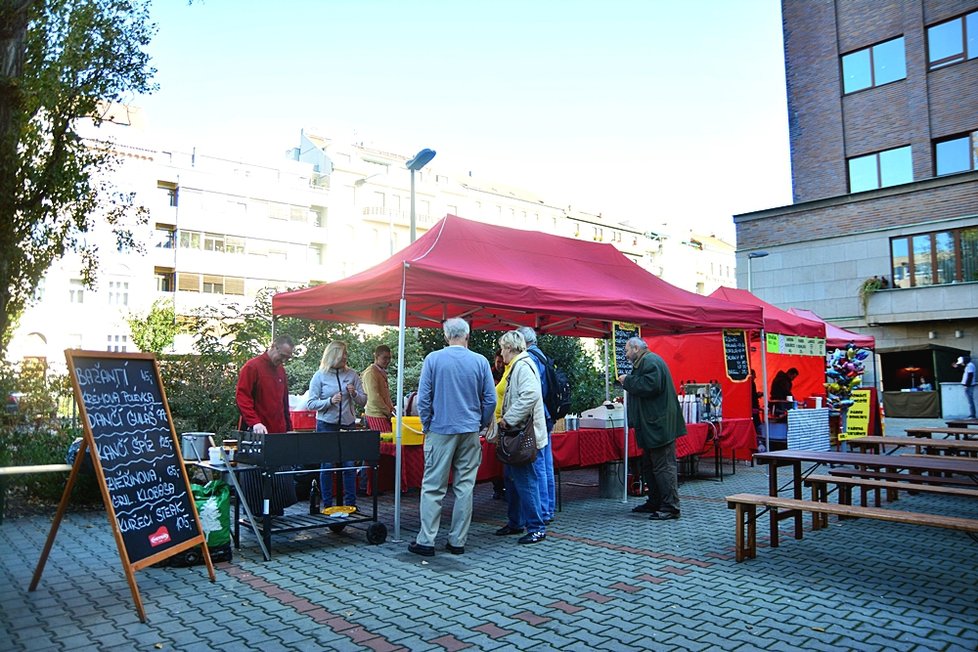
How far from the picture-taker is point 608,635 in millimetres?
3904

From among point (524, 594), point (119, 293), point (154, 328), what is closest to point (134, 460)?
point (524, 594)

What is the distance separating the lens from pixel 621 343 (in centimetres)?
835

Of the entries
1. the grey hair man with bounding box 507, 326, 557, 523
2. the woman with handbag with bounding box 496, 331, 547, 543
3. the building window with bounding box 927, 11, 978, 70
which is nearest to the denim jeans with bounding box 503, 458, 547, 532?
the woman with handbag with bounding box 496, 331, 547, 543

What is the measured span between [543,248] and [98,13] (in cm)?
560

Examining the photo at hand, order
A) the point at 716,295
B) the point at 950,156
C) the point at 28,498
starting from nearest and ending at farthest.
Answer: the point at 28,498 < the point at 716,295 < the point at 950,156

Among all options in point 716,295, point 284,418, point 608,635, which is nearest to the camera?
point 608,635

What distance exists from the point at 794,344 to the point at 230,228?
37404 millimetres

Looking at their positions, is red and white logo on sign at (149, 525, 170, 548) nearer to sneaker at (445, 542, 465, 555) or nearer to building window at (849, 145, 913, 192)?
sneaker at (445, 542, 465, 555)

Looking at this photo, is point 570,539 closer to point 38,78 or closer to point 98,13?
point 38,78

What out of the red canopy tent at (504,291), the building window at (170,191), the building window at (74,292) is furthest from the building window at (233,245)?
the red canopy tent at (504,291)

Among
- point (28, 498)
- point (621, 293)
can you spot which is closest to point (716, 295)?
point (621, 293)

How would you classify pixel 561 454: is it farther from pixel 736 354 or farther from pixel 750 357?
pixel 750 357

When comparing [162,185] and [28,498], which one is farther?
[162,185]

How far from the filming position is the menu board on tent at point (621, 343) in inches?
320
